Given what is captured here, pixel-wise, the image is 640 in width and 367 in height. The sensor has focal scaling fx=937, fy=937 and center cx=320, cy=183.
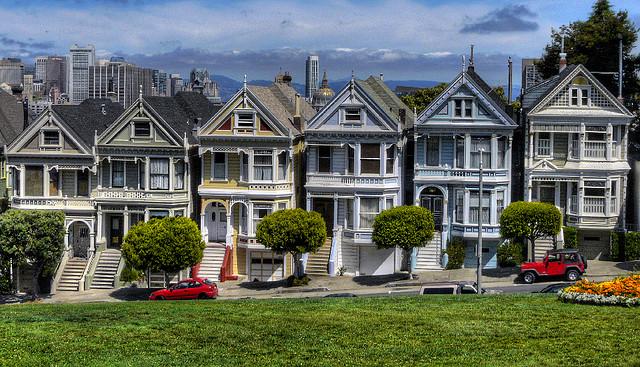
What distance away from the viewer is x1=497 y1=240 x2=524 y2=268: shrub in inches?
2141

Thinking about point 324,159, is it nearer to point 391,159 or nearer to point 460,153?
point 391,159

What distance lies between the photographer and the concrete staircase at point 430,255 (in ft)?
183

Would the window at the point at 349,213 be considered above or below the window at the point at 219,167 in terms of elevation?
below

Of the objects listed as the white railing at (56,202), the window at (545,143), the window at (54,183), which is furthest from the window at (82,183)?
the window at (545,143)

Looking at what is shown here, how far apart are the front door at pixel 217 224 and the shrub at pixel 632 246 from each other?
2410cm

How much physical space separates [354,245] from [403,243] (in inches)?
189

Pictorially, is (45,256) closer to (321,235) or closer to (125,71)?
(321,235)

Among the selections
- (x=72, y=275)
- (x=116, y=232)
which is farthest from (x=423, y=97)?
(x=72, y=275)

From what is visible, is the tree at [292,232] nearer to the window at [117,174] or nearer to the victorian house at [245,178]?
the victorian house at [245,178]

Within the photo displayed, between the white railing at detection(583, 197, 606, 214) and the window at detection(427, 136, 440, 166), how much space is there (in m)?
9.00

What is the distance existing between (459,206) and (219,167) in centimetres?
1479

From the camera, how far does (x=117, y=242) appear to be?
194 ft

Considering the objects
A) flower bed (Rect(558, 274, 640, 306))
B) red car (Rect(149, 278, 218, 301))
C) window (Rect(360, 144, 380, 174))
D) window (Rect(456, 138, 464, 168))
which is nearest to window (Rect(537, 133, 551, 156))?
window (Rect(456, 138, 464, 168))

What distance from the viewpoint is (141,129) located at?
57.6 m
